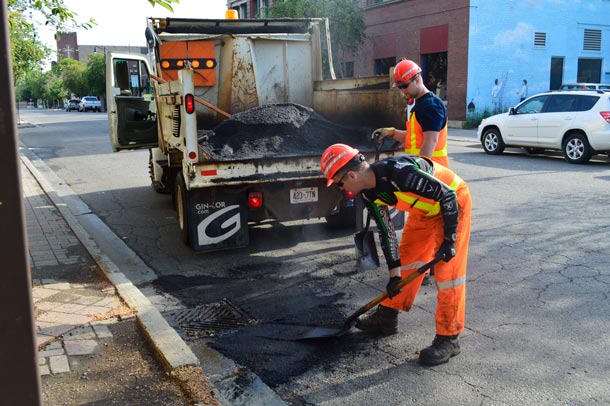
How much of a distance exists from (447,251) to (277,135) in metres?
3.49

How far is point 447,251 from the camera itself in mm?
→ 3523

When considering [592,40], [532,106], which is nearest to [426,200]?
[532,106]

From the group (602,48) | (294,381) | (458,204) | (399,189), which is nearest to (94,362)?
(294,381)

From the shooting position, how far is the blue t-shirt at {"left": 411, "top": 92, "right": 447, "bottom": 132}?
4.92 meters

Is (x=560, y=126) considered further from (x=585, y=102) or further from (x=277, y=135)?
(x=277, y=135)

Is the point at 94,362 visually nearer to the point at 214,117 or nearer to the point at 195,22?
the point at 214,117

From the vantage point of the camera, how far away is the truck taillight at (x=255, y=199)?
6.11 metres

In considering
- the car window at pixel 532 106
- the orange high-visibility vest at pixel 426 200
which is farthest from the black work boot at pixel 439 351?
the car window at pixel 532 106

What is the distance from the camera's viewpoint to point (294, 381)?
3580mm

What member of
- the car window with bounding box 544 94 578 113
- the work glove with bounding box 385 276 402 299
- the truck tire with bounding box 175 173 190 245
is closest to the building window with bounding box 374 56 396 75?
the car window with bounding box 544 94 578 113

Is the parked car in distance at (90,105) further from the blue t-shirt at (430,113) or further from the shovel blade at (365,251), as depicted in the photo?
the shovel blade at (365,251)

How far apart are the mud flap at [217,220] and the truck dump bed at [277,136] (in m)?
0.42

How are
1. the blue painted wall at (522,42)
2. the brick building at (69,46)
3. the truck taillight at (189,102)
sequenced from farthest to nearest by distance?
the brick building at (69,46)
the blue painted wall at (522,42)
the truck taillight at (189,102)

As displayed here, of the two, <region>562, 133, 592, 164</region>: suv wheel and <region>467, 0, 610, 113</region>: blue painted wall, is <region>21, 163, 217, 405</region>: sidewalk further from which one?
<region>467, 0, 610, 113</region>: blue painted wall
